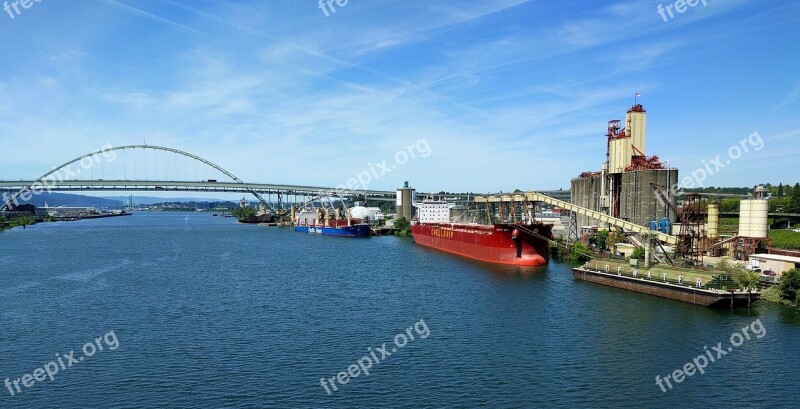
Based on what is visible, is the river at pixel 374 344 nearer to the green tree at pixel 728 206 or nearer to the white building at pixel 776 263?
the white building at pixel 776 263

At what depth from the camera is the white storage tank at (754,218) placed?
127 ft

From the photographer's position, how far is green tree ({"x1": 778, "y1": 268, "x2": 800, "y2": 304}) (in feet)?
86.0

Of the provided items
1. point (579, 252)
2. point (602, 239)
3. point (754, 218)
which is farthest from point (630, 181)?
point (754, 218)

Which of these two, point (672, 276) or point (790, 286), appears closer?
point (790, 286)

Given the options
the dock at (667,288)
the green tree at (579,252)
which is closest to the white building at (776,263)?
the dock at (667,288)

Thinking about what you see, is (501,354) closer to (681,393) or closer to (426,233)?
(681,393)

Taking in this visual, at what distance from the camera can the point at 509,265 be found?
4431cm

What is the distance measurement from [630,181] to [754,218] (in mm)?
21016

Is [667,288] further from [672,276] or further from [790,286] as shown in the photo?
[790,286]

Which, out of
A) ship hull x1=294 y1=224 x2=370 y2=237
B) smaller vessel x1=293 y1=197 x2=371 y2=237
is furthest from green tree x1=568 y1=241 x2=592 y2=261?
smaller vessel x1=293 y1=197 x2=371 y2=237

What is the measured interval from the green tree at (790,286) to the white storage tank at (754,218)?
43.9ft

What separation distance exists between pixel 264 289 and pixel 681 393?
22958 mm

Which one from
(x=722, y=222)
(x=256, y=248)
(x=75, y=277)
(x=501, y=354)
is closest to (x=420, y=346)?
(x=501, y=354)

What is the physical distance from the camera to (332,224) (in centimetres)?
9438
